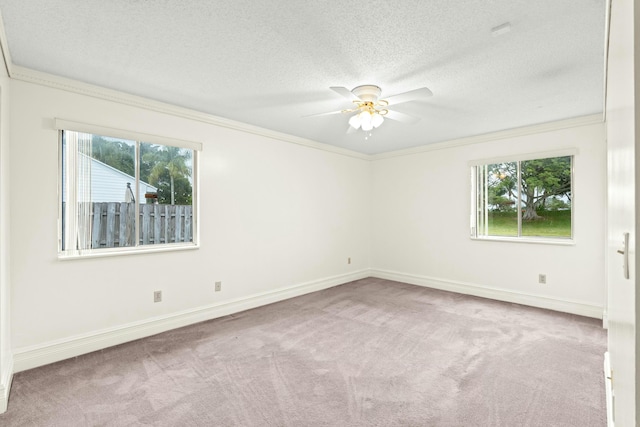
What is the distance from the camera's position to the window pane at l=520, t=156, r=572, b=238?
4387 millimetres

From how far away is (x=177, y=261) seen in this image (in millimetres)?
3590

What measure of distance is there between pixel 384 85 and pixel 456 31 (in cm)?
86

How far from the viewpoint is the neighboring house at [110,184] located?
10.1 ft

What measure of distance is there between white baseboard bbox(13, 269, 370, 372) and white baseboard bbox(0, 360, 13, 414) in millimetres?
243

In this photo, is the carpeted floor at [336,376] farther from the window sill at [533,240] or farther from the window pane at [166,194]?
the window pane at [166,194]

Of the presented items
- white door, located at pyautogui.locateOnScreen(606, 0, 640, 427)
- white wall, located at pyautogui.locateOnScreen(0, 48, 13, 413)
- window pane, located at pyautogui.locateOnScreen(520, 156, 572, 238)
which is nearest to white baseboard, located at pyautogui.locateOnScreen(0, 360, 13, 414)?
white wall, located at pyautogui.locateOnScreen(0, 48, 13, 413)

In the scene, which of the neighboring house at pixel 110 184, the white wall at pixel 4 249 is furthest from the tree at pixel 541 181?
the white wall at pixel 4 249

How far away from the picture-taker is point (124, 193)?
3303mm

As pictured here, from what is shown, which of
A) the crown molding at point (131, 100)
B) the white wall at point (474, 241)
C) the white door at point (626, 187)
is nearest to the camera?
the white door at point (626, 187)

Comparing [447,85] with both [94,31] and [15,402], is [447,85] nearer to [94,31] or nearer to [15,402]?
[94,31]

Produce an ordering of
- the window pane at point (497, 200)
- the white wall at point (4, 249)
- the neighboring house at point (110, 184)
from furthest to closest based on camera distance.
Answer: the window pane at point (497, 200) < the neighboring house at point (110, 184) < the white wall at point (4, 249)

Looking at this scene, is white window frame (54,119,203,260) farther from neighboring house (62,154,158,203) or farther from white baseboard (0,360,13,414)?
white baseboard (0,360,13,414)

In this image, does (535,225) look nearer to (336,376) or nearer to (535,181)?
(535,181)

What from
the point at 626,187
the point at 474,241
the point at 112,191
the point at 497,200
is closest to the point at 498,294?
the point at 474,241
